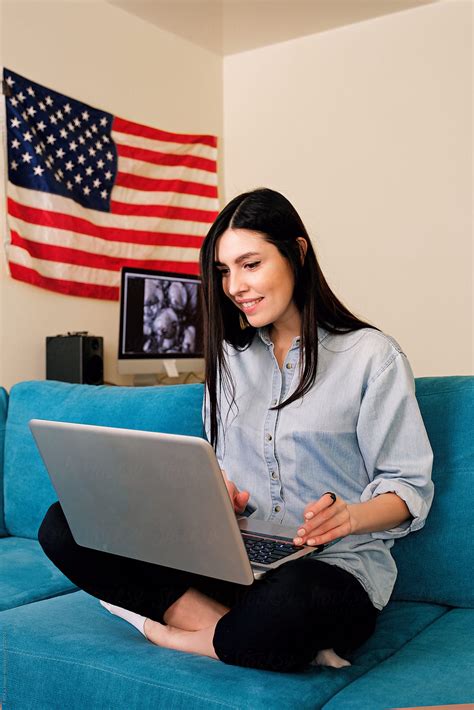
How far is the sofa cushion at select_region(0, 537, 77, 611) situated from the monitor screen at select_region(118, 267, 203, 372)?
1656 millimetres

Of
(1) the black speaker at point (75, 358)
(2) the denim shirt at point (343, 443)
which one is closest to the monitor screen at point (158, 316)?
(1) the black speaker at point (75, 358)

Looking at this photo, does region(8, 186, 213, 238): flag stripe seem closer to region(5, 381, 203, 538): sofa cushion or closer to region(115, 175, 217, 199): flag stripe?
region(115, 175, 217, 199): flag stripe

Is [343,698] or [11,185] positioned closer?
[343,698]

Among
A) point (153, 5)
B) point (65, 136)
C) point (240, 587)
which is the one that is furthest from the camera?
point (153, 5)

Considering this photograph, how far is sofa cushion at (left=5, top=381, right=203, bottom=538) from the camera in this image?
1.94 m

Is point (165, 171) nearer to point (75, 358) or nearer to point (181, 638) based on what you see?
point (75, 358)

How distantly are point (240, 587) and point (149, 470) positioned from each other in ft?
1.06

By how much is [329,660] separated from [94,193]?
9.70 ft

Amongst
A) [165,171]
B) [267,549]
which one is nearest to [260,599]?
[267,549]

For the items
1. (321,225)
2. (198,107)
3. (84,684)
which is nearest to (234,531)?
(84,684)

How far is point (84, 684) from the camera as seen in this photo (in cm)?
131

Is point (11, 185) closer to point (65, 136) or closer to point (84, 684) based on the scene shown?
point (65, 136)

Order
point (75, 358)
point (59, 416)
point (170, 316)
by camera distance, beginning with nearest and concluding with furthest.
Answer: point (59, 416)
point (75, 358)
point (170, 316)

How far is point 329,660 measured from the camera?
1.29m
